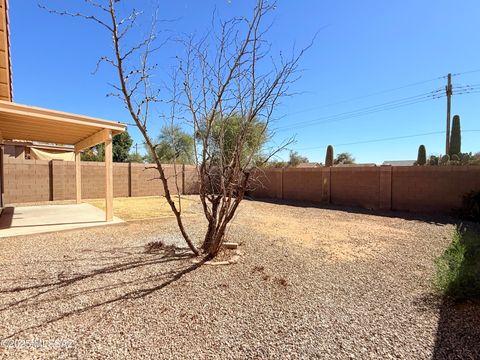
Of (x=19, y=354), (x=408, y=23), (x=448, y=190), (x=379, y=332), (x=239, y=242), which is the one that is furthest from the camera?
(x=448, y=190)

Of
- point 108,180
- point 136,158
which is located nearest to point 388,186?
point 108,180

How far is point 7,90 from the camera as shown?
218 inches

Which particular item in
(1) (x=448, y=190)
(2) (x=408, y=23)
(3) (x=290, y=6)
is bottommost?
(1) (x=448, y=190)

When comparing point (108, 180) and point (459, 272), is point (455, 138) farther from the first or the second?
point (108, 180)

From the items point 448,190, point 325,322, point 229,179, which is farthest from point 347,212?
point 325,322

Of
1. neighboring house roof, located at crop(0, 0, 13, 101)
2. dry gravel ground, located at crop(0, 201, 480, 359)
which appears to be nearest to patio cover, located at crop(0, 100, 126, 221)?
neighboring house roof, located at crop(0, 0, 13, 101)

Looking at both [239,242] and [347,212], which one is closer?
[239,242]

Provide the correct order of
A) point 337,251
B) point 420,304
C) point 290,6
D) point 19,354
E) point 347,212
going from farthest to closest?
point 347,212, point 337,251, point 290,6, point 420,304, point 19,354

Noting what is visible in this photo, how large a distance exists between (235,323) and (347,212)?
8530mm

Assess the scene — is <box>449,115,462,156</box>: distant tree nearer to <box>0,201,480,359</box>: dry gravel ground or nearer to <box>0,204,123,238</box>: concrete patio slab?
<box>0,201,480,359</box>: dry gravel ground

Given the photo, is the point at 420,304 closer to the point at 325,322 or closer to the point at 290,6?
the point at 325,322

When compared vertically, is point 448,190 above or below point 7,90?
below

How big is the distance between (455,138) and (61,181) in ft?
75.8

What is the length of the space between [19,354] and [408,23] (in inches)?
368
